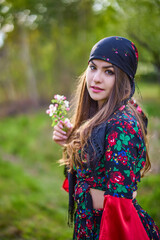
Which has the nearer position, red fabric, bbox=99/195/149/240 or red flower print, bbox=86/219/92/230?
red fabric, bbox=99/195/149/240

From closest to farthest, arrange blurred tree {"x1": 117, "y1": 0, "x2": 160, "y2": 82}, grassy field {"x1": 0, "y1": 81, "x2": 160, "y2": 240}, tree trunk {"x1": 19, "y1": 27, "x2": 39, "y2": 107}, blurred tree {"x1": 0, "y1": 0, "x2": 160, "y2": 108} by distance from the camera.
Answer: grassy field {"x1": 0, "y1": 81, "x2": 160, "y2": 240} → blurred tree {"x1": 117, "y1": 0, "x2": 160, "y2": 82} → blurred tree {"x1": 0, "y1": 0, "x2": 160, "y2": 108} → tree trunk {"x1": 19, "y1": 27, "x2": 39, "y2": 107}

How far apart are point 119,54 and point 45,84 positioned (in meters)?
16.2

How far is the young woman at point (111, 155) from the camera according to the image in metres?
1.53

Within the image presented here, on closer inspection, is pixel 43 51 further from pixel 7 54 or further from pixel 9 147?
pixel 9 147

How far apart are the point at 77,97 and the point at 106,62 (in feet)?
2.24

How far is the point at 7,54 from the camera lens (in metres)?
16.7

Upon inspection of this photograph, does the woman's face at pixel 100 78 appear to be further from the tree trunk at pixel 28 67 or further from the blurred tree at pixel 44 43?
the tree trunk at pixel 28 67

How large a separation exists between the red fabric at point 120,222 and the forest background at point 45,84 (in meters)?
1.10

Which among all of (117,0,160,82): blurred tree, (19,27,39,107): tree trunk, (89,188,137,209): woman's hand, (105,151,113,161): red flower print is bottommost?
(89,188,137,209): woman's hand

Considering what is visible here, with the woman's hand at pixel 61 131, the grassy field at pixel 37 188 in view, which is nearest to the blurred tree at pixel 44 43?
the grassy field at pixel 37 188

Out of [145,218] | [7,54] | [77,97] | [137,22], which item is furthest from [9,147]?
[7,54]

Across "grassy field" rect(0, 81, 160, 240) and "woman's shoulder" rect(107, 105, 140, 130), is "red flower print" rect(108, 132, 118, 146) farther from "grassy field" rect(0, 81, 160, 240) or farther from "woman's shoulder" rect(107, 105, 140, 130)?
"grassy field" rect(0, 81, 160, 240)

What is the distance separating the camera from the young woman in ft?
5.01

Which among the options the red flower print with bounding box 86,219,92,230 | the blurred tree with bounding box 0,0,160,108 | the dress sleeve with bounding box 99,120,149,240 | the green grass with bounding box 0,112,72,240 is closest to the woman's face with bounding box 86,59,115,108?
the dress sleeve with bounding box 99,120,149,240
